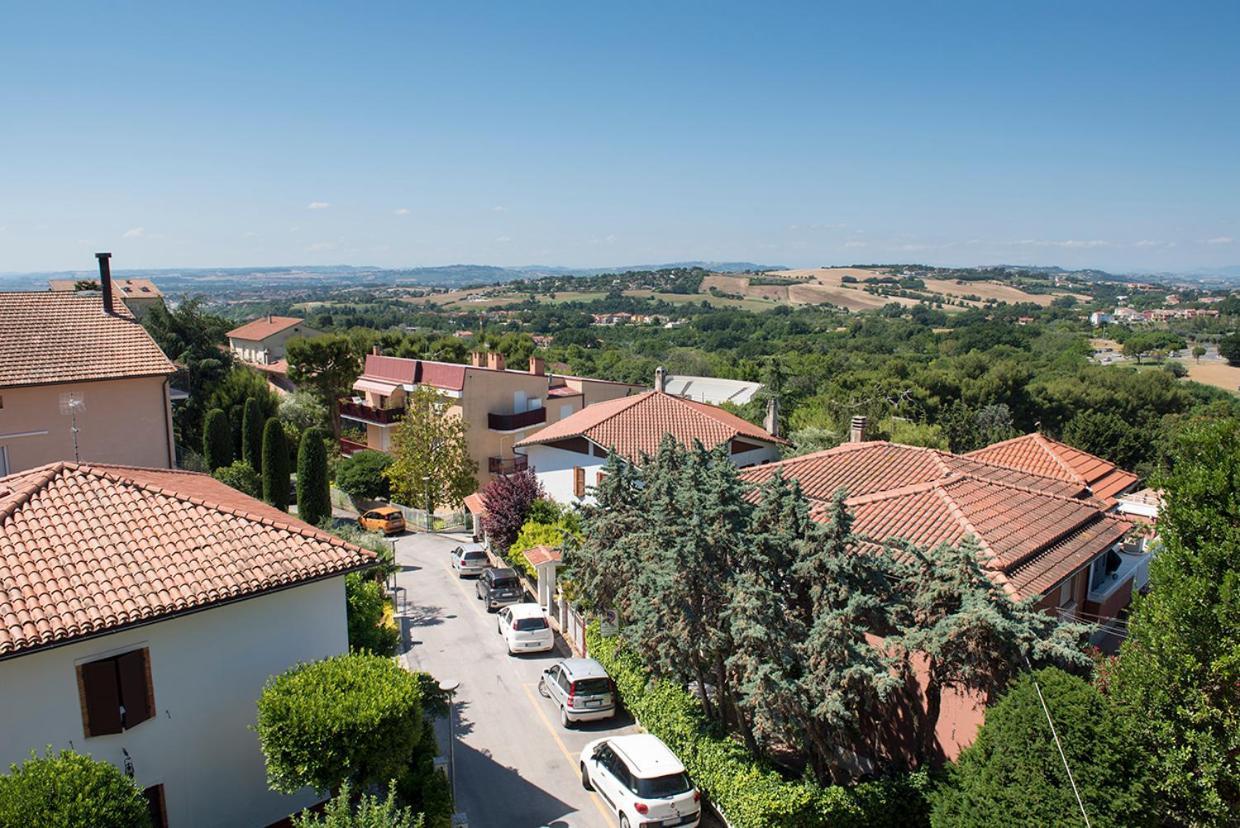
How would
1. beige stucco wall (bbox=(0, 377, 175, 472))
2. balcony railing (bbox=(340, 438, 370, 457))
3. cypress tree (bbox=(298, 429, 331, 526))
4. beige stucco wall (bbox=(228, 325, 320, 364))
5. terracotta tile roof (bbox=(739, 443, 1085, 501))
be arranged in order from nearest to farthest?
1. terracotta tile roof (bbox=(739, 443, 1085, 501))
2. beige stucco wall (bbox=(0, 377, 175, 472))
3. cypress tree (bbox=(298, 429, 331, 526))
4. balcony railing (bbox=(340, 438, 370, 457))
5. beige stucco wall (bbox=(228, 325, 320, 364))

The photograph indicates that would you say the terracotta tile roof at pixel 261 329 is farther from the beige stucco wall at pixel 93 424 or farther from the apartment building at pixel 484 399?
the beige stucco wall at pixel 93 424

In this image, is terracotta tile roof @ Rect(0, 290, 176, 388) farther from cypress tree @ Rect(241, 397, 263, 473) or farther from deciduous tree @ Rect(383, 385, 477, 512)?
cypress tree @ Rect(241, 397, 263, 473)

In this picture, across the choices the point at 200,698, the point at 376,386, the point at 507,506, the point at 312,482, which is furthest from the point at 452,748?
the point at 376,386

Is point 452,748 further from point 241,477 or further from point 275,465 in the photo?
point 241,477

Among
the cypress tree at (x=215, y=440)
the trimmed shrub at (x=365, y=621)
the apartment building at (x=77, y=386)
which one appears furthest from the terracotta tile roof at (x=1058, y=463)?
the cypress tree at (x=215, y=440)

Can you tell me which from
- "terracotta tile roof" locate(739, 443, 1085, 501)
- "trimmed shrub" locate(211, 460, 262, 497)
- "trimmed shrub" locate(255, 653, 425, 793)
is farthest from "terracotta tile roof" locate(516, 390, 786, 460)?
"trimmed shrub" locate(255, 653, 425, 793)

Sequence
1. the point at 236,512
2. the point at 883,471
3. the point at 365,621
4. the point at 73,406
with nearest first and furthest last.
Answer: the point at 236,512 < the point at 365,621 < the point at 883,471 < the point at 73,406

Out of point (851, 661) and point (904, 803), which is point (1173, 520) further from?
point (904, 803)
